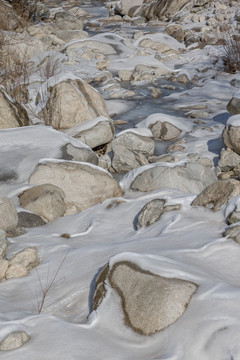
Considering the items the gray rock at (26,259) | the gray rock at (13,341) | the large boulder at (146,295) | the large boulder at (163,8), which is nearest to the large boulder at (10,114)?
the gray rock at (26,259)

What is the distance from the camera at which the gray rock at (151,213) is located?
3.63 meters

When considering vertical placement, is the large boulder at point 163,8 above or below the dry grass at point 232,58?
below

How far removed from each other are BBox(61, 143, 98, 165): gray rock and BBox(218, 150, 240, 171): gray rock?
151cm

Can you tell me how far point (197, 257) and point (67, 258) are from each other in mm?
908

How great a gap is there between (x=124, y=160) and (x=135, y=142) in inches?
24.0

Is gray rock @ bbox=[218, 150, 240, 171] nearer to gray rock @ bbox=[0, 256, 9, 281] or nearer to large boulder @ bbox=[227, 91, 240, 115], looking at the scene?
large boulder @ bbox=[227, 91, 240, 115]

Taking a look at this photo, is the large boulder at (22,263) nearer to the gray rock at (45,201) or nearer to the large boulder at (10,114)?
the gray rock at (45,201)

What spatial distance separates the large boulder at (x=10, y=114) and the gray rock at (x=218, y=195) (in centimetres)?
319

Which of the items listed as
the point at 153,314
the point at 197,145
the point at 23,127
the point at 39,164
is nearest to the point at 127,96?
the point at 197,145

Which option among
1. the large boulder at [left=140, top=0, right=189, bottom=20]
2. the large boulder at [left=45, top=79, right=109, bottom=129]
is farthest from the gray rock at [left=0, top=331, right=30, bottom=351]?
the large boulder at [left=140, top=0, right=189, bottom=20]

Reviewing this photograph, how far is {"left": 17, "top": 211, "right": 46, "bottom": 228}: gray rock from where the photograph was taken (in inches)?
166

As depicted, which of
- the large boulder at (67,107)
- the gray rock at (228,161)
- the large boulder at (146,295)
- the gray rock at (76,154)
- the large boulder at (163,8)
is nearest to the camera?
the large boulder at (146,295)

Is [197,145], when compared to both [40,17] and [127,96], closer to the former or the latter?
[127,96]

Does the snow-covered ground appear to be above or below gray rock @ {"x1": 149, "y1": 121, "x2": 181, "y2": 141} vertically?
above
